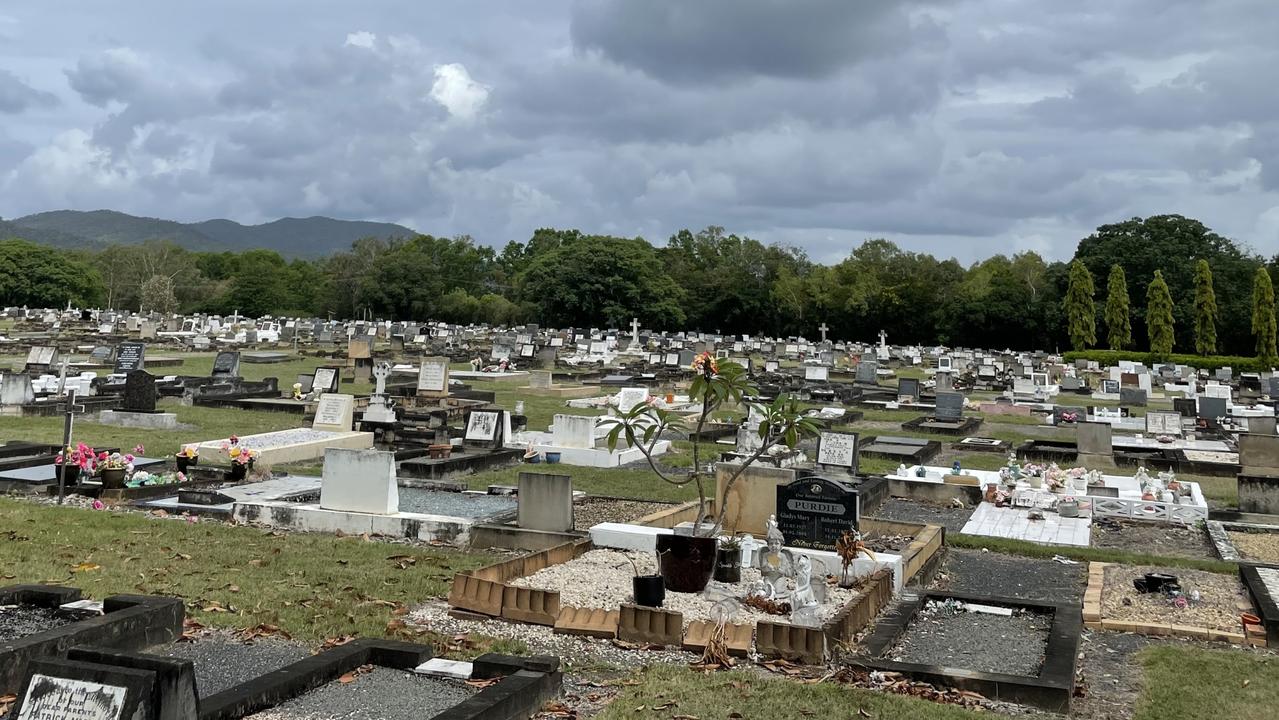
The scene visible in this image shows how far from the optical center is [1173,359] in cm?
5697

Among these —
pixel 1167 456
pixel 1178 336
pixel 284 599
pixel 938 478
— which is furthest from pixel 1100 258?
pixel 284 599

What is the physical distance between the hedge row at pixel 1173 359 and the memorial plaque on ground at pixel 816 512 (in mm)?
48898

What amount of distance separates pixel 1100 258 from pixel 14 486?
228 ft

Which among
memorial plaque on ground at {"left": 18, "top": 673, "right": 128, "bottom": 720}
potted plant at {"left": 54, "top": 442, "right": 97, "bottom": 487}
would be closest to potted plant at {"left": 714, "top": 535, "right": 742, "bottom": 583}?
memorial plaque on ground at {"left": 18, "top": 673, "right": 128, "bottom": 720}

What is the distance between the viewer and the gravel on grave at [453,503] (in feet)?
44.8

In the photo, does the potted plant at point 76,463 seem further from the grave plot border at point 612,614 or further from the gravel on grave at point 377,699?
the gravel on grave at point 377,699

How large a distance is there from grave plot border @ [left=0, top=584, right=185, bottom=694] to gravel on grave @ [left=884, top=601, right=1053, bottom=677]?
207 inches

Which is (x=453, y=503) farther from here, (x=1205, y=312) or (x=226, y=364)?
(x=1205, y=312)

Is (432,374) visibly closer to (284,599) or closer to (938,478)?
(938,478)

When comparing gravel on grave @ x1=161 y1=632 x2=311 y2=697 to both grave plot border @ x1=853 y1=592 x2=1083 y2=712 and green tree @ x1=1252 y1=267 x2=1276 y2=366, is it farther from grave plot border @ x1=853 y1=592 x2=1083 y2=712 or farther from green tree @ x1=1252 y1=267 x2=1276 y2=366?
green tree @ x1=1252 y1=267 x2=1276 y2=366

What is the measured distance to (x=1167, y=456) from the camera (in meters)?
20.7

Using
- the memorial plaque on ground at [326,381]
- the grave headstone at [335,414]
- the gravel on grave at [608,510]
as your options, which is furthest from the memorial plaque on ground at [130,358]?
the gravel on grave at [608,510]

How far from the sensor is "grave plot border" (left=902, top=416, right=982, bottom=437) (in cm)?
2541

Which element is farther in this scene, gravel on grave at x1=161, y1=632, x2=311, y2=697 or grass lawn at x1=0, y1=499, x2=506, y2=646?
grass lawn at x1=0, y1=499, x2=506, y2=646
